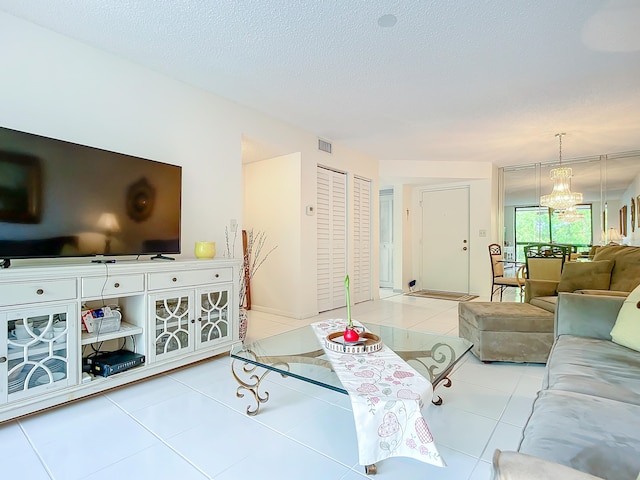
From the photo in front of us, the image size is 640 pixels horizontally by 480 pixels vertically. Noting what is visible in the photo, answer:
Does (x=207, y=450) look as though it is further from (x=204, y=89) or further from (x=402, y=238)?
(x=402, y=238)

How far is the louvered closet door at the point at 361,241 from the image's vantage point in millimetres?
5062

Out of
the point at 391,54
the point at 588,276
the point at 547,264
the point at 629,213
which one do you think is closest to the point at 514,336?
the point at 588,276

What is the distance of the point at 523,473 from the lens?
1.81 feet

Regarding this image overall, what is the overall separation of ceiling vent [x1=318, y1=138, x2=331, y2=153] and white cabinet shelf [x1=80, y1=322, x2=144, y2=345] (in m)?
3.02

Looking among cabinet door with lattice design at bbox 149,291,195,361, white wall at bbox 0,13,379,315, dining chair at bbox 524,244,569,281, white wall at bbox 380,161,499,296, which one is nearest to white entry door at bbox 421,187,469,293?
white wall at bbox 380,161,499,296

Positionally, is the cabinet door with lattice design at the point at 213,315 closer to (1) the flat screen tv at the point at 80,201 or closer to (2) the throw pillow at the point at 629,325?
(1) the flat screen tv at the point at 80,201

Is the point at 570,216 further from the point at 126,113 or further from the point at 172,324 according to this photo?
the point at 126,113

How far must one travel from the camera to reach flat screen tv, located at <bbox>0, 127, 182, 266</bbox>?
1834mm

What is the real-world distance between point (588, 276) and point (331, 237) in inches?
109

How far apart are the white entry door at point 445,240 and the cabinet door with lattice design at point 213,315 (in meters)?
4.81

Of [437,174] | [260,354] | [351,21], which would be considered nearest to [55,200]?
→ [260,354]

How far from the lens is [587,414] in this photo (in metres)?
1.08

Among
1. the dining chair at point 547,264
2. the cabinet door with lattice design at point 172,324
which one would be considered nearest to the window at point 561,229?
the dining chair at point 547,264

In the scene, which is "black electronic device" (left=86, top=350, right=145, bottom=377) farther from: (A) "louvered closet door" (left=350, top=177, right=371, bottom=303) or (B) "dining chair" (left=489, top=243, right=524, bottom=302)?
(B) "dining chair" (left=489, top=243, right=524, bottom=302)
